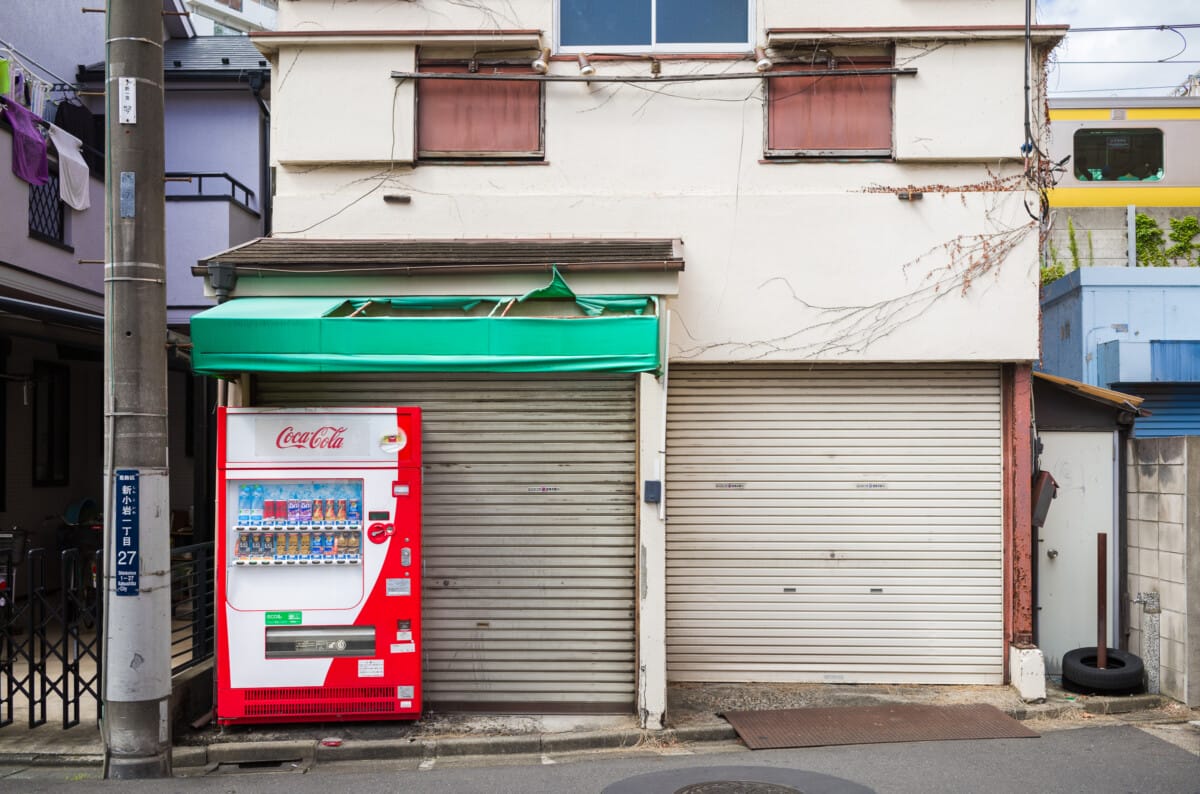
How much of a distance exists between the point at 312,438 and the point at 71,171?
716cm

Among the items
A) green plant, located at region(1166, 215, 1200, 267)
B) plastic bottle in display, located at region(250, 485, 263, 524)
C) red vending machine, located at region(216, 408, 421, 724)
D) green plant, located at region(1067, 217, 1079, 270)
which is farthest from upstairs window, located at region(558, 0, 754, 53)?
green plant, located at region(1166, 215, 1200, 267)

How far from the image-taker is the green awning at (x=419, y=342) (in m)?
8.09

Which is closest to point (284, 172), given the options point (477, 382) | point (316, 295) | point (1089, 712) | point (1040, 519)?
point (316, 295)

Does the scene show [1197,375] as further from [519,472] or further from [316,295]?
[316,295]

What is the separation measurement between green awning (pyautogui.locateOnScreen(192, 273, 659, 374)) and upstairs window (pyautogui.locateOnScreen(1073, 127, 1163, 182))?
12983 mm

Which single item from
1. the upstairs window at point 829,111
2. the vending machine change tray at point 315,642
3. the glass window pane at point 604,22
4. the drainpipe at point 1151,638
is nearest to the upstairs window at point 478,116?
the glass window pane at point 604,22

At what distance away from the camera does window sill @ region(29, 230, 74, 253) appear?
1232 cm

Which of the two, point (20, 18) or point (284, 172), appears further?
point (20, 18)

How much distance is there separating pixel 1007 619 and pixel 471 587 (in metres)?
5.16

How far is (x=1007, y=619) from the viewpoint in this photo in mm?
9867

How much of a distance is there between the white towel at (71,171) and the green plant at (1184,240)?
16887 mm

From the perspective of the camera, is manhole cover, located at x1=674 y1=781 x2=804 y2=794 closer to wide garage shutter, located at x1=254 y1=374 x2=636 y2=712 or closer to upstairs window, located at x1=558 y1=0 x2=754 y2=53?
wide garage shutter, located at x1=254 y1=374 x2=636 y2=712

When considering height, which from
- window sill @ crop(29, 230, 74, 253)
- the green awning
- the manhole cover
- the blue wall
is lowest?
the manhole cover

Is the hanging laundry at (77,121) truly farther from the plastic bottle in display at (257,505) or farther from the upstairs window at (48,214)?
the plastic bottle in display at (257,505)
